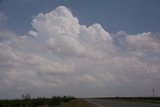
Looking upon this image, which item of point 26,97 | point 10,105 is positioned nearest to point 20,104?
point 10,105

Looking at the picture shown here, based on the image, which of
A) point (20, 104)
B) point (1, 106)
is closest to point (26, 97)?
point (20, 104)

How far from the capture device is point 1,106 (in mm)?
44156

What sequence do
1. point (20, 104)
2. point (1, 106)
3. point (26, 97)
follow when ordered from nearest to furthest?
point (1, 106), point (20, 104), point (26, 97)

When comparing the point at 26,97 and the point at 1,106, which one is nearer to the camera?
the point at 1,106

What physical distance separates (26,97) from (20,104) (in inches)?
562

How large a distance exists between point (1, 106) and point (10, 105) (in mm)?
1842

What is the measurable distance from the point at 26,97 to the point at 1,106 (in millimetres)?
18634

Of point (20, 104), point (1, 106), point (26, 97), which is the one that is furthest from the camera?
point (26, 97)

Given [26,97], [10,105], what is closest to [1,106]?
[10,105]

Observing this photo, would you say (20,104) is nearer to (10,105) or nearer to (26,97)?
(10,105)

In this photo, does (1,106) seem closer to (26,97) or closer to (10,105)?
(10,105)

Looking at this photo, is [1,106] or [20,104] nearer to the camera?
[1,106]

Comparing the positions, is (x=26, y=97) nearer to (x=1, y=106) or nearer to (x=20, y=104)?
(x=20, y=104)
